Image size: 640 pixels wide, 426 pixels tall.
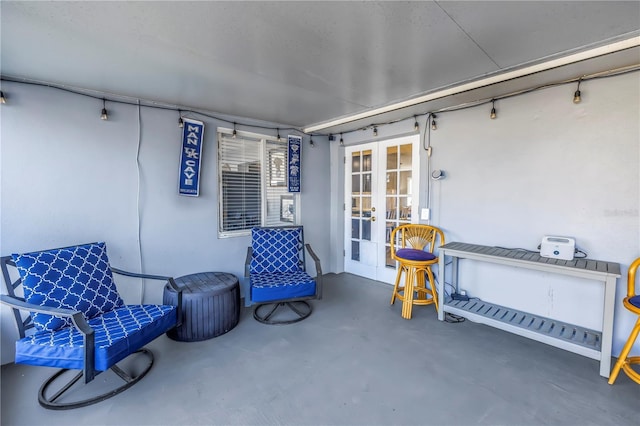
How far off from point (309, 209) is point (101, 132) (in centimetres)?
265

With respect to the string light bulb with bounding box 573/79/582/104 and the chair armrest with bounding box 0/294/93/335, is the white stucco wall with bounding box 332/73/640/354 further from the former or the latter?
the chair armrest with bounding box 0/294/93/335

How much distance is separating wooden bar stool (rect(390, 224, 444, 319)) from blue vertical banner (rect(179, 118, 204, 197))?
8.03 ft

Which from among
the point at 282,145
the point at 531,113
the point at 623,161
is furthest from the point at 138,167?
the point at 623,161

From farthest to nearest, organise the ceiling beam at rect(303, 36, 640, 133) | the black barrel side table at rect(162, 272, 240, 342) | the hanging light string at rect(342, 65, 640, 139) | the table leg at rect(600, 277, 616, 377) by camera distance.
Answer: the black barrel side table at rect(162, 272, 240, 342)
the hanging light string at rect(342, 65, 640, 139)
the table leg at rect(600, 277, 616, 377)
the ceiling beam at rect(303, 36, 640, 133)

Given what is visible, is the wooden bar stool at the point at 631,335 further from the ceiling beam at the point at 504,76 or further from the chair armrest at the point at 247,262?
the chair armrest at the point at 247,262

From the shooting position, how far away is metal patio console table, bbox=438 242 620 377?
210 cm

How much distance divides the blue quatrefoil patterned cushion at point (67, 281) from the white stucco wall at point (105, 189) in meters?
0.43

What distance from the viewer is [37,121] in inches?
93.7

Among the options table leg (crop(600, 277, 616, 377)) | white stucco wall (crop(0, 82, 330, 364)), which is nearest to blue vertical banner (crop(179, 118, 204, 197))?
white stucco wall (crop(0, 82, 330, 364))

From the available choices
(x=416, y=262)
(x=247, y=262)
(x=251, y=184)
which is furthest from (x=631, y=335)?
(x=251, y=184)

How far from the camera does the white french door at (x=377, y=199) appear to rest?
384 centimetres

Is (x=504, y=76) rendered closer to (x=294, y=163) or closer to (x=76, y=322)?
(x=294, y=163)

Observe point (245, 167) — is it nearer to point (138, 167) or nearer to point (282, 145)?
point (282, 145)

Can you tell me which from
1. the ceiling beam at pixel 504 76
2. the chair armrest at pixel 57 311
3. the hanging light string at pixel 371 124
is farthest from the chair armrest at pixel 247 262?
the ceiling beam at pixel 504 76
